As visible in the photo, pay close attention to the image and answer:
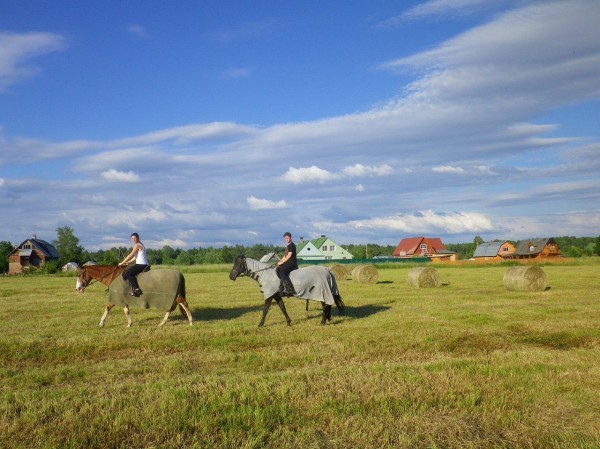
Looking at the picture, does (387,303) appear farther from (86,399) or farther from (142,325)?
(86,399)

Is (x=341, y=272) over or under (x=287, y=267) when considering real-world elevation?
under

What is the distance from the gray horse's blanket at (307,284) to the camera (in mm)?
15102

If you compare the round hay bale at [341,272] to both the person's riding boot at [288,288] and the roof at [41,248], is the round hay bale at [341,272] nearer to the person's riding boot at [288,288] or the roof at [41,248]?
the person's riding boot at [288,288]

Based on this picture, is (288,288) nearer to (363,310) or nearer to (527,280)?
(363,310)

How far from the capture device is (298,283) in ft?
49.6

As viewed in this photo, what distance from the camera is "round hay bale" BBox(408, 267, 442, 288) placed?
30359mm

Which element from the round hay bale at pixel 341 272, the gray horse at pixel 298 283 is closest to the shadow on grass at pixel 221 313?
the gray horse at pixel 298 283

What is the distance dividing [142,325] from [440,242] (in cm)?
9857

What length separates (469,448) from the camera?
6.00m

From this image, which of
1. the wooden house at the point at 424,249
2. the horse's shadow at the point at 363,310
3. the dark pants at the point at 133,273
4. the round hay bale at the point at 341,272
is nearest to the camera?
the dark pants at the point at 133,273

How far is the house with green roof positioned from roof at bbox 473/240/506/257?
26.6 meters

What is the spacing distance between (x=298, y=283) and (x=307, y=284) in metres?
0.25

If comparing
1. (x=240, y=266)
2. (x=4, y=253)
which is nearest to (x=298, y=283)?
(x=240, y=266)

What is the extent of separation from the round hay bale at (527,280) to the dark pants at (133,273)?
1866 centimetres
